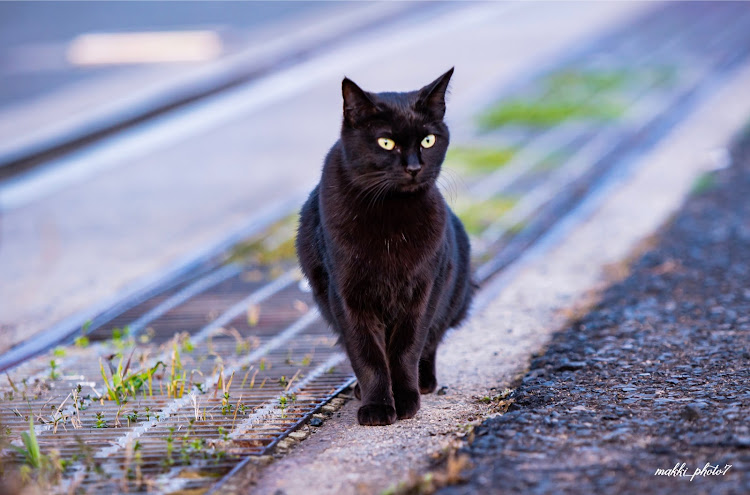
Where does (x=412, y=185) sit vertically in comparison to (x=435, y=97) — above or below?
below

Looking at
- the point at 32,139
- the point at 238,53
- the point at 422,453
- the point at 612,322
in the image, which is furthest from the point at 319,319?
the point at 238,53

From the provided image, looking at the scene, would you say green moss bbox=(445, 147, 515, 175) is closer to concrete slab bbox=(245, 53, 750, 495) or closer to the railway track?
the railway track

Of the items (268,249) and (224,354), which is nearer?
(224,354)

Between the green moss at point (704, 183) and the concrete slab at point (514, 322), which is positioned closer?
the concrete slab at point (514, 322)

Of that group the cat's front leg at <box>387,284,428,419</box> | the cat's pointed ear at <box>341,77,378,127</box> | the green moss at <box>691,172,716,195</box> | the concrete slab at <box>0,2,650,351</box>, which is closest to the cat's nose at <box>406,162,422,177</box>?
the cat's pointed ear at <box>341,77,378,127</box>

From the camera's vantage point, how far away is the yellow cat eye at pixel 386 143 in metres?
3.54

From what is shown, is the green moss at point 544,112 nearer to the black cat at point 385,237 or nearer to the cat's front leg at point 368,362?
the black cat at point 385,237

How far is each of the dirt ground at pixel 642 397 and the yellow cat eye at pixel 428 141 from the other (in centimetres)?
106

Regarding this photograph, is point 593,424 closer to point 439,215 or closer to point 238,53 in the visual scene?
point 439,215

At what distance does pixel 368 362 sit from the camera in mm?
3605

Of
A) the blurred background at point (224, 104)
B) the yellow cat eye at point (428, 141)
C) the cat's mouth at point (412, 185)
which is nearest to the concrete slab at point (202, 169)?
the blurred background at point (224, 104)

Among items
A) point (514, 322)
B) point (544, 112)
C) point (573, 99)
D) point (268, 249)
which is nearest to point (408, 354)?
point (514, 322)

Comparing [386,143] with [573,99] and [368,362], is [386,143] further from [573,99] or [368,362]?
[573,99]

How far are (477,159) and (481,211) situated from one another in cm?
170
